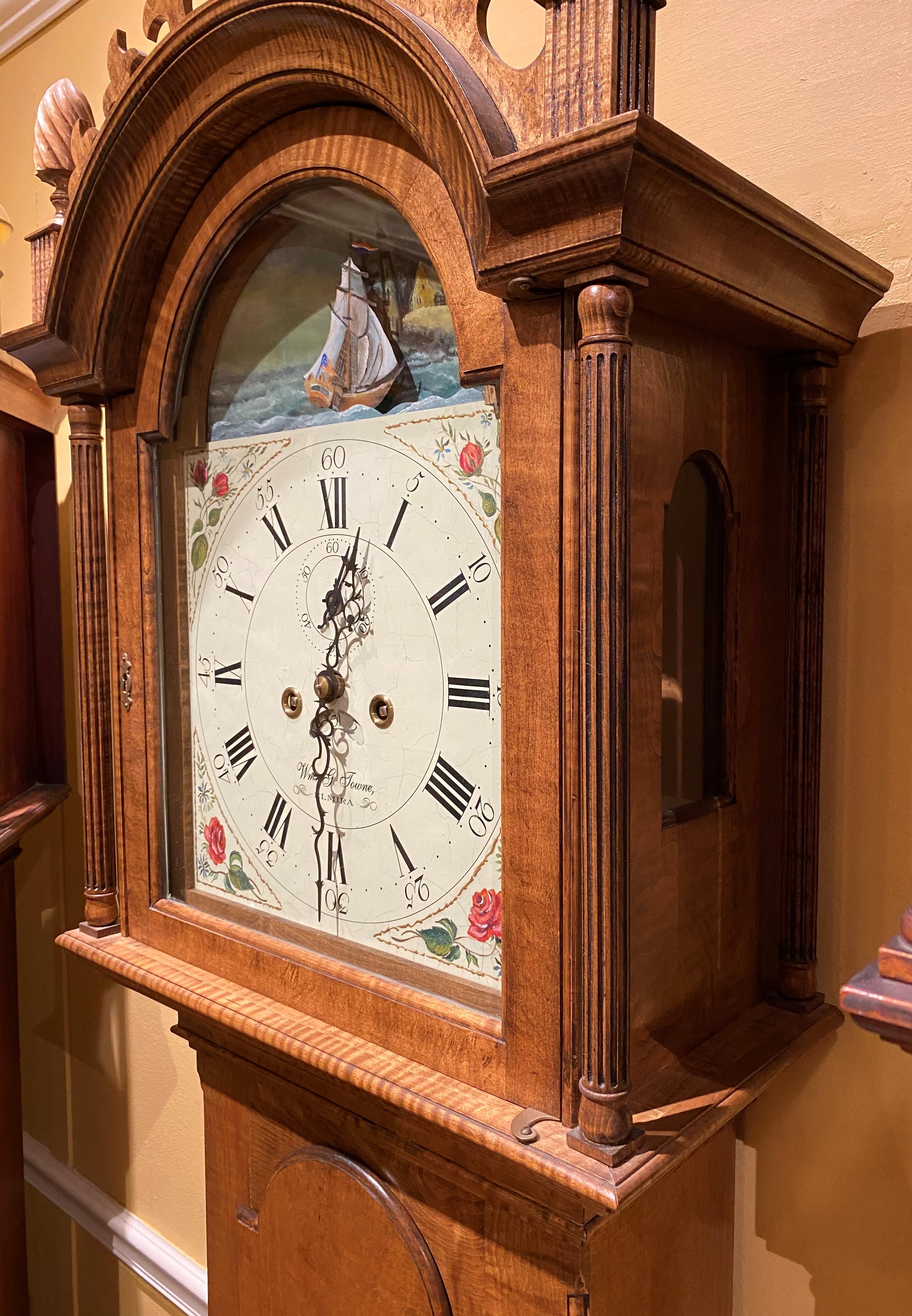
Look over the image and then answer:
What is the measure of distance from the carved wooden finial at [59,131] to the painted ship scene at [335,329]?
234 mm

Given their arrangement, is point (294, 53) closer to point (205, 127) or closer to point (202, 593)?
point (205, 127)

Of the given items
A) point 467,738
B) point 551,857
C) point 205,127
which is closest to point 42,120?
point 205,127

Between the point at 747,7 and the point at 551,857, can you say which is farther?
the point at 747,7

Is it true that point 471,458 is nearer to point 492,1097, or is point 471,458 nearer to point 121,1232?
point 492,1097

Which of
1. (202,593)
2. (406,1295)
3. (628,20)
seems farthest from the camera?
(202,593)

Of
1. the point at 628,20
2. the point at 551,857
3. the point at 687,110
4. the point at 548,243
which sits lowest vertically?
the point at 551,857

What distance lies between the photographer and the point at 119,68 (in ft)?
2.72

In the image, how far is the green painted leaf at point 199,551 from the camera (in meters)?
0.90

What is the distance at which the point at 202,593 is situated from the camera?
0.91m

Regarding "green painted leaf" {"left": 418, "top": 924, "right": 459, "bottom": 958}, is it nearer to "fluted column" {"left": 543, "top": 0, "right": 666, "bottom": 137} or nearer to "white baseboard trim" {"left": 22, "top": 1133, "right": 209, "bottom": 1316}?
"fluted column" {"left": 543, "top": 0, "right": 666, "bottom": 137}

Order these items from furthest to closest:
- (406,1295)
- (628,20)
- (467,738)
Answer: (406,1295), (467,738), (628,20)

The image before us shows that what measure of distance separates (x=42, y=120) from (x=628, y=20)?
615 millimetres

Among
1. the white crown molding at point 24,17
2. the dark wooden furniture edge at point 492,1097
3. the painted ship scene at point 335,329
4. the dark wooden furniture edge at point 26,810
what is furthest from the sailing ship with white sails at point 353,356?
the white crown molding at point 24,17

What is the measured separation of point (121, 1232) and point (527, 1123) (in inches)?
54.3
